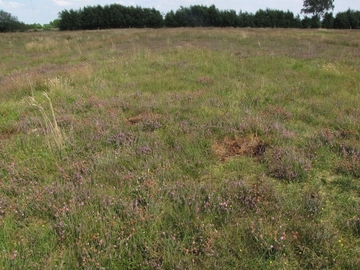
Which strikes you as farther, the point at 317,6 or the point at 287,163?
the point at 317,6

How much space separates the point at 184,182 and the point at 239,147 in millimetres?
1456

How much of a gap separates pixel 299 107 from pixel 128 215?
5001mm

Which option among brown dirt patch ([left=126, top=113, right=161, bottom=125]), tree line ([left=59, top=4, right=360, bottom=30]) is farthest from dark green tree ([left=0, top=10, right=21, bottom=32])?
brown dirt patch ([left=126, top=113, right=161, bottom=125])

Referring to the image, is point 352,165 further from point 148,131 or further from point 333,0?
point 333,0

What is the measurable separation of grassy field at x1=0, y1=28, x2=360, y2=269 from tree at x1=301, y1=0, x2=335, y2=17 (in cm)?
8147

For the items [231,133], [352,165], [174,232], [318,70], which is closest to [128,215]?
[174,232]

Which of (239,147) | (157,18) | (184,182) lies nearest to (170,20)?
(157,18)

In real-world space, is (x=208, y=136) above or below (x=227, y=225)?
above

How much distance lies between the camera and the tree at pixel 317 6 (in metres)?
72.1

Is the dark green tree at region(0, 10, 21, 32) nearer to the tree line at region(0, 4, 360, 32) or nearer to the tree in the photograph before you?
the tree line at region(0, 4, 360, 32)

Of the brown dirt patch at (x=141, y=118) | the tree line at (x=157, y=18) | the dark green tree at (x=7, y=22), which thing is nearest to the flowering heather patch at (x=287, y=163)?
the brown dirt patch at (x=141, y=118)

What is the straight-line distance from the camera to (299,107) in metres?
6.20

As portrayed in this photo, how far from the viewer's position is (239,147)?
14.8ft

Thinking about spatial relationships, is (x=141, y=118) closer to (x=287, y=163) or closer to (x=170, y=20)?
(x=287, y=163)
